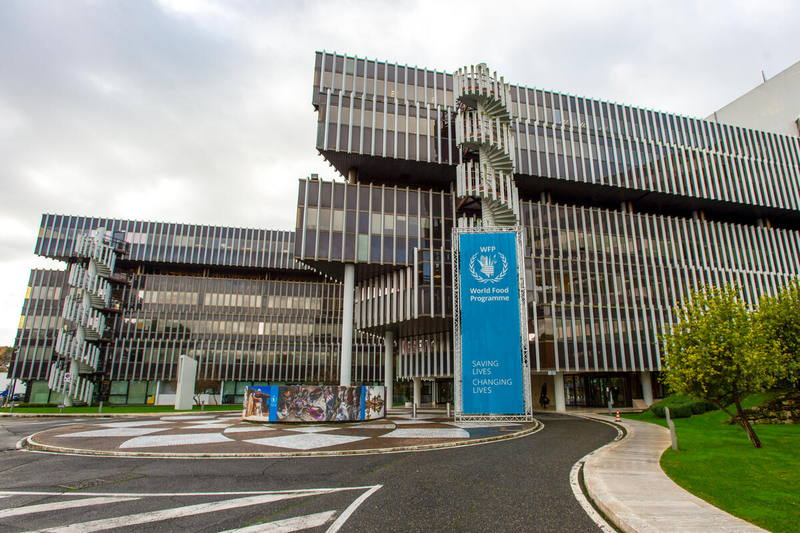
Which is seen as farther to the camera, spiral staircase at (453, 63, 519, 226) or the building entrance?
the building entrance

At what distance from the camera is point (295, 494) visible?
8.02 meters

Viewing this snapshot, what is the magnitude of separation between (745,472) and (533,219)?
34.1m

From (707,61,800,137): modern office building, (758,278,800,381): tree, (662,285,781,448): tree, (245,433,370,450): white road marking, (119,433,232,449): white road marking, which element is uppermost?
(707,61,800,137): modern office building

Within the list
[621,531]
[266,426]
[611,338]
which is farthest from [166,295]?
[621,531]

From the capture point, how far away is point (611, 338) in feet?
A: 130

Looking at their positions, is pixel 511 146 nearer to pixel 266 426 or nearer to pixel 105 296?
pixel 266 426

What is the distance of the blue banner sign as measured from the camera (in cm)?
2281

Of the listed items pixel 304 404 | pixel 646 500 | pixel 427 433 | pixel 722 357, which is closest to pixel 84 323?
pixel 304 404

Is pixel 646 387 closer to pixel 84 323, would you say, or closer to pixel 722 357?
pixel 722 357

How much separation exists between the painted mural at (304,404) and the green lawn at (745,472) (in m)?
15.3

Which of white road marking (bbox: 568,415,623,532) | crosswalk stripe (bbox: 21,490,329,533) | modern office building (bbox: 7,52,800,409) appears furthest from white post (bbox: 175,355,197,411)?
white road marking (bbox: 568,415,623,532)

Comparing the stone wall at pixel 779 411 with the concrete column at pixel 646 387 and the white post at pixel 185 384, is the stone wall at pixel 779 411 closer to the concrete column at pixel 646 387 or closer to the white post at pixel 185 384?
the concrete column at pixel 646 387

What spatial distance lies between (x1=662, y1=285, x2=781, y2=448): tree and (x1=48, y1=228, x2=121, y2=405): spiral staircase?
59.3m

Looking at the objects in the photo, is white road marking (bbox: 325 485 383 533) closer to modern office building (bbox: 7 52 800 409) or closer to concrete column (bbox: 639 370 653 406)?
modern office building (bbox: 7 52 800 409)
